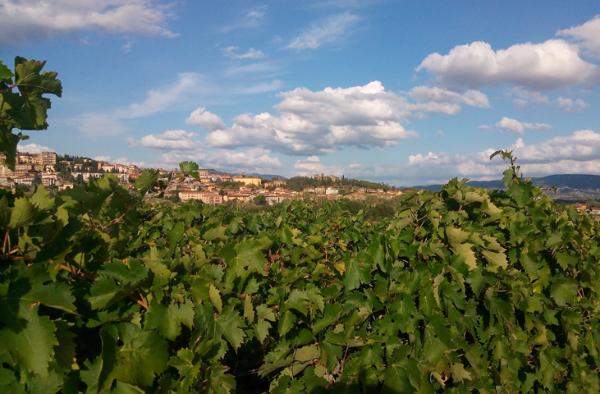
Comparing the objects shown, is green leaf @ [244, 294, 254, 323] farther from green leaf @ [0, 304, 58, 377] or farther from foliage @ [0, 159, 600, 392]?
green leaf @ [0, 304, 58, 377]

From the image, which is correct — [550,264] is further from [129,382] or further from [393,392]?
[129,382]

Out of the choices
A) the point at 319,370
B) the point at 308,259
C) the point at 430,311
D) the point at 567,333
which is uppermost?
the point at 308,259

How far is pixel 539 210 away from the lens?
4.55m

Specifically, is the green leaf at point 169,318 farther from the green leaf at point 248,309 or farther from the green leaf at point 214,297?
the green leaf at point 248,309

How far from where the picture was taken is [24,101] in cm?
182

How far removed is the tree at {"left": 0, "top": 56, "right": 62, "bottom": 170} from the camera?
5.56 ft

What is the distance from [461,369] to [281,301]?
4.84 ft

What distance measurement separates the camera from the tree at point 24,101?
5.56ft

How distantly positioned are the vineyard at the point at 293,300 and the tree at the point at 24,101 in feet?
0.08

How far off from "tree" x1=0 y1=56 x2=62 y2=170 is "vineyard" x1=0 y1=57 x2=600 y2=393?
0.9 inches

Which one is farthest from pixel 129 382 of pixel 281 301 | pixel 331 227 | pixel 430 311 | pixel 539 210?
pixel 331 227

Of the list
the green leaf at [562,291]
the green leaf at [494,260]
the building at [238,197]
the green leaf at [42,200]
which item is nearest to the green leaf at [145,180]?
the green leaf at [42,200]

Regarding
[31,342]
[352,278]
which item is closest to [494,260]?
[352,278]

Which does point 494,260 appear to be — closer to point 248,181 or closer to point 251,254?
point 251,254
